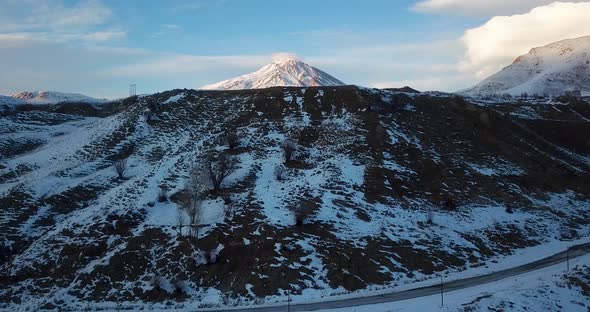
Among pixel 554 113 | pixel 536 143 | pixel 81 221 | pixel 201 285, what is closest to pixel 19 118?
pixel 81 221

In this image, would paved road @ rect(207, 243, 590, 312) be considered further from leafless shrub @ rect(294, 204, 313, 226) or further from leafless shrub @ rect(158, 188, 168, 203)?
leafless shrub @ rect(158, 188, 168, 203)

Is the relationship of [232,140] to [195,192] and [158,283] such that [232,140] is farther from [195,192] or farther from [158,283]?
[158,283]

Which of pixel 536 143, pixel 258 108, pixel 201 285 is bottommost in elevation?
pixel 201 285

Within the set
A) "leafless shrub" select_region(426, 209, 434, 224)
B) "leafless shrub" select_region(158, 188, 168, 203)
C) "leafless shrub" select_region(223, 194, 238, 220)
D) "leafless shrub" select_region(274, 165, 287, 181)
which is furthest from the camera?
"leafless shrub" select_region(274, 165, 287, 181)

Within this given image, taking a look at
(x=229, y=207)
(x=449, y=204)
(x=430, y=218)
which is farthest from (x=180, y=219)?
(x=449, y=204)

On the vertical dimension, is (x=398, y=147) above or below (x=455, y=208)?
above

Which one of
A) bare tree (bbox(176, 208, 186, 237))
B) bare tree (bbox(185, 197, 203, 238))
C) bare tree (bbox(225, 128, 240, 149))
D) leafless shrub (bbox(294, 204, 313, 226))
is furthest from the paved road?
bare tree (bbox(225, 128, 240, 149))

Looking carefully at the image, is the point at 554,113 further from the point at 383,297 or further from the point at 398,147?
the point at 383,297
